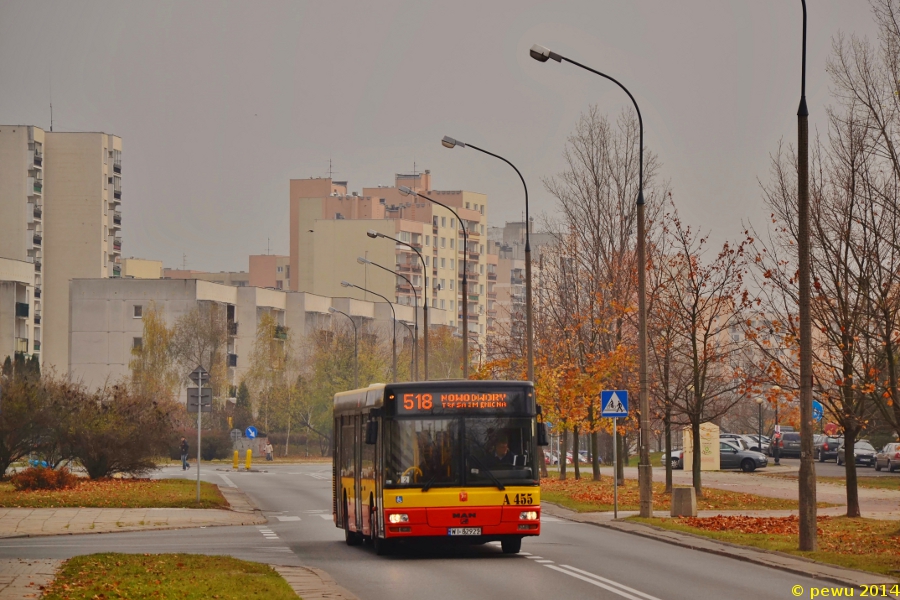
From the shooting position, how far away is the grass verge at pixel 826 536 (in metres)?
19.8

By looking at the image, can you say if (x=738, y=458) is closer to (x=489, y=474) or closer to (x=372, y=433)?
(x=489, y=474)

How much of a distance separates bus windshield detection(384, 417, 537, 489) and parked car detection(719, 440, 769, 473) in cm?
4319

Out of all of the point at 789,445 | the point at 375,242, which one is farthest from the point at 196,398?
the point at 375,242

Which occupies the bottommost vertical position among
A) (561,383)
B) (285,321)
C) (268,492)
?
(268,492)

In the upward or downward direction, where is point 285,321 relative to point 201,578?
upward

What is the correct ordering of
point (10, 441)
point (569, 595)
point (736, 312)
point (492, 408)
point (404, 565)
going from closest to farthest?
1. point (569, 595)
2. point (404, 565)
3. point (492, 408)
4. point (736, 312)
5. point (10, 441)

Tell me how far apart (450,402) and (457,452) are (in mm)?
787

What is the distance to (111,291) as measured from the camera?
134500 millimetres

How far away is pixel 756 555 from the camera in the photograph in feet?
69.8

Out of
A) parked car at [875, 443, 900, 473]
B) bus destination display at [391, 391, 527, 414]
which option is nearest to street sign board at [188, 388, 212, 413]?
bus destination display at [391, 391, 527, 414]

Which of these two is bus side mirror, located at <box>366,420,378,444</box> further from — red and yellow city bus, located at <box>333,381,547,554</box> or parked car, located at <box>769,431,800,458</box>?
parked car, located at <box>769,431,800,458</box>

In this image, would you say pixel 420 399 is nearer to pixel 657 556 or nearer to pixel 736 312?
pixel 657 556

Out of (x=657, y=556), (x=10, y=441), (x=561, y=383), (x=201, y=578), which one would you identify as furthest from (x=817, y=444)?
(x=201, y=578)

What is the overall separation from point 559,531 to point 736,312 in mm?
11240
